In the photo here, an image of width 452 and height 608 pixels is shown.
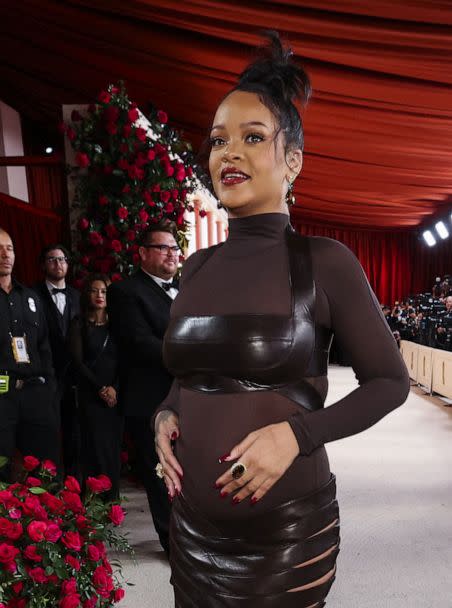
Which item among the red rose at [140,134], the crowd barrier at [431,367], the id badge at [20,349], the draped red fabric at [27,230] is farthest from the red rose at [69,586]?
the crowd barrier at [431,367]

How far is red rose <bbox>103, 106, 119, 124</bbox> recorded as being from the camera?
10.8ft

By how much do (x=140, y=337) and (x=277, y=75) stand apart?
1816 millimetres

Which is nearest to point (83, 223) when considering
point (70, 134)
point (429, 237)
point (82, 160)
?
point (82, 160)

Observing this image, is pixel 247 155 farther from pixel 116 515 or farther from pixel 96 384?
pixel 96 384

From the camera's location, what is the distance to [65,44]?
4.24 m

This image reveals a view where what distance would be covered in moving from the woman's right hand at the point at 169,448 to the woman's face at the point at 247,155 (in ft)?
1.19

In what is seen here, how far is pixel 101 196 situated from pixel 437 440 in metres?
3.53

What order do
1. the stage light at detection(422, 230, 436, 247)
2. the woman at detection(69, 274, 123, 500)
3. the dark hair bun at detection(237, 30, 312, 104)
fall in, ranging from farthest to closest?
1. the stage light at detection(422, 230, 436, 247)
2. the woman at detection(69, 274, 123, 500)
3. the dark hair bun at detection(237, 30, 312, 104)

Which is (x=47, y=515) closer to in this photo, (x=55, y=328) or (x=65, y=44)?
(x=55, y=328)

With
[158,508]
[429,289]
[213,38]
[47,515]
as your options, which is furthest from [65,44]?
[429,289]

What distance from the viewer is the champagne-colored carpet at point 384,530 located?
2428 mm

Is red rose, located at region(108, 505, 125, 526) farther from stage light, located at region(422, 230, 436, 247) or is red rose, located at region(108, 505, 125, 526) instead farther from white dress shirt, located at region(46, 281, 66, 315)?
stage light, located at region(422, 230, 436, 247)

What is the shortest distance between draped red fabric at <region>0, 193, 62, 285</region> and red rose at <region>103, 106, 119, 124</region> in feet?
3.57

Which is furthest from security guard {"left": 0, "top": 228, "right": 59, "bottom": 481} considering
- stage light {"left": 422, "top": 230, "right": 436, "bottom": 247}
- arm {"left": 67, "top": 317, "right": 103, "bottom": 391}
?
stage light {"left": 422, "top": 230, "right": 436, "bottom": 247}
